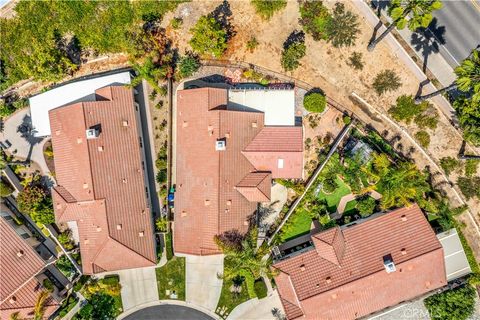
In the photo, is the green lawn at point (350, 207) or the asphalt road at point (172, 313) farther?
the asphalt road at point (172, 313)

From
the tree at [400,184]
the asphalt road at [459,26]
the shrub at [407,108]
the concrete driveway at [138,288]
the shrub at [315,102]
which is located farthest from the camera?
the concrete driveway at [138,288]

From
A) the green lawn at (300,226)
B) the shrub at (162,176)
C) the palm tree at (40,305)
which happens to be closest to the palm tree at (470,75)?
the green lawn at (300,226)

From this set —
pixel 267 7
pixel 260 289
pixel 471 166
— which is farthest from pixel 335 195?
pixel 267 7

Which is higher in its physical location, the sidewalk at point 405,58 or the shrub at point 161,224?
the sidewalk at point 405,58

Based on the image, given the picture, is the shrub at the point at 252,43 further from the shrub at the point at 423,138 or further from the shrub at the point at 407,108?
the shrub at the point at 423,138

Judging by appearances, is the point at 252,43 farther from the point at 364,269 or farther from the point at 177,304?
the point at 177,304

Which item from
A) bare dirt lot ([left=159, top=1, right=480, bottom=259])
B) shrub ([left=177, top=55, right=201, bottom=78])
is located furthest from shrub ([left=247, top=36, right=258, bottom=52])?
shrub ([left=177, top=55, right=201, bottom=78])

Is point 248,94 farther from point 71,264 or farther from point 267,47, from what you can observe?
point 71,264
